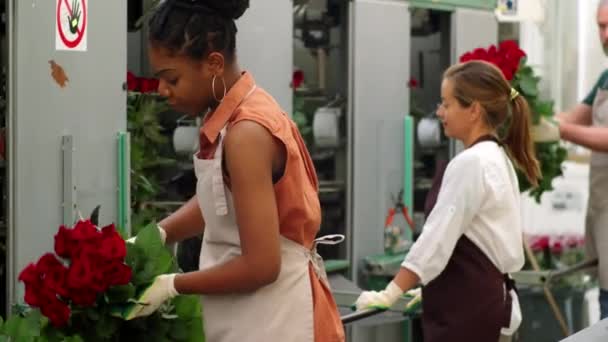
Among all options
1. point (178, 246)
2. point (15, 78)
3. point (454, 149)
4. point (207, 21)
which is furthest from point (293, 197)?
point (454, 149)

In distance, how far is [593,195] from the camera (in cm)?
410

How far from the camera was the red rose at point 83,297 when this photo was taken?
6.35 ft

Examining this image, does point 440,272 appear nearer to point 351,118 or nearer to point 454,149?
point 351,118

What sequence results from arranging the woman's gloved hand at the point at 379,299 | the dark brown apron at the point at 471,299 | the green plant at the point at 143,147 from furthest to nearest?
the green plant at the point at 143,147 → the dark brown apron at the point at 471,299 → the woman's gloved hand at the point at 379,299

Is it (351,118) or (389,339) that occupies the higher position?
(351,118)

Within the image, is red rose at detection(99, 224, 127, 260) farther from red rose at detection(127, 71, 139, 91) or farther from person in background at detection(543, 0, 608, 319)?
person in background at detection(543, 0, 608, 319)

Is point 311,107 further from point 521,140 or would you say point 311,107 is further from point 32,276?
point 32,276

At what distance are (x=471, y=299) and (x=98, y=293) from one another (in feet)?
4.49

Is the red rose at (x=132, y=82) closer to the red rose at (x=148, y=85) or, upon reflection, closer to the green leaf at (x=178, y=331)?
the red rose at (x=148, y=85)

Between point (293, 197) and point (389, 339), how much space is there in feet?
6.96

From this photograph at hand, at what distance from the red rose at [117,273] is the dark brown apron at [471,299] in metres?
1.32

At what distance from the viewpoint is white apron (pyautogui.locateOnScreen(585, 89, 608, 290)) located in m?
4.04

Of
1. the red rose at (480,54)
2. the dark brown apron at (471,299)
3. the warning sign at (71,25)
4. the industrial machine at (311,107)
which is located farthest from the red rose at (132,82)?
the red rose at (480,54)

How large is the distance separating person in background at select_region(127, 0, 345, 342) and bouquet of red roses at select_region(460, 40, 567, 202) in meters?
1.82
